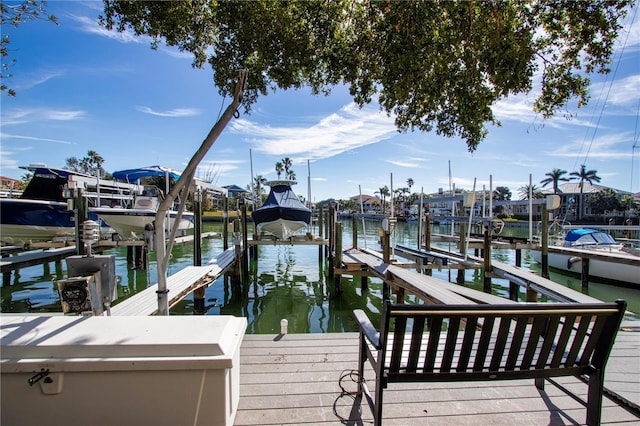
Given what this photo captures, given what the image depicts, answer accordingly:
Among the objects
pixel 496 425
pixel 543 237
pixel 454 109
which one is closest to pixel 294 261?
pixel 543 237

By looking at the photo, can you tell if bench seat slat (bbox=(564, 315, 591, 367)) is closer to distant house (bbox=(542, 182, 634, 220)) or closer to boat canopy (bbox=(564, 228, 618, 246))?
boat canopy (bbox=(564, 228, 618, 246))

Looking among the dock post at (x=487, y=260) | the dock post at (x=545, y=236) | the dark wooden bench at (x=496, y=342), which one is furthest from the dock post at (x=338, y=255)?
the dark wooden bench at (x=496, y=342)

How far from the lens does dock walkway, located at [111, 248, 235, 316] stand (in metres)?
5.11

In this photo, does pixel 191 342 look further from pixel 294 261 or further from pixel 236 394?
pixel 294 261

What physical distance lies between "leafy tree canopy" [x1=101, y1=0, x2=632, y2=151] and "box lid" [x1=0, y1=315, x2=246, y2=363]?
355 centimetres

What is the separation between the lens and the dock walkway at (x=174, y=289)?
16.8 ft

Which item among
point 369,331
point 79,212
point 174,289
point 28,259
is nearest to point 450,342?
point 369,331

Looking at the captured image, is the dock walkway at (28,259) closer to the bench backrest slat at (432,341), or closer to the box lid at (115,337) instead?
the box lid at (115,337)

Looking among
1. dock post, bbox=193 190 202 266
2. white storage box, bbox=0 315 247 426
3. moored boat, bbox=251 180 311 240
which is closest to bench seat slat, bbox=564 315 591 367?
white storage box, bbox=0 315 247 426

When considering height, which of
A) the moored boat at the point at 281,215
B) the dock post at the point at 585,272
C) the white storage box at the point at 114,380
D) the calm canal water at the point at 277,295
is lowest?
the calm canal water at the point at 277,295

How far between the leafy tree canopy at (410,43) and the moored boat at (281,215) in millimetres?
9043

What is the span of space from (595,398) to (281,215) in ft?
39.8

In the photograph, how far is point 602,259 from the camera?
1202 cm

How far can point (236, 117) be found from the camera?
3031mm
